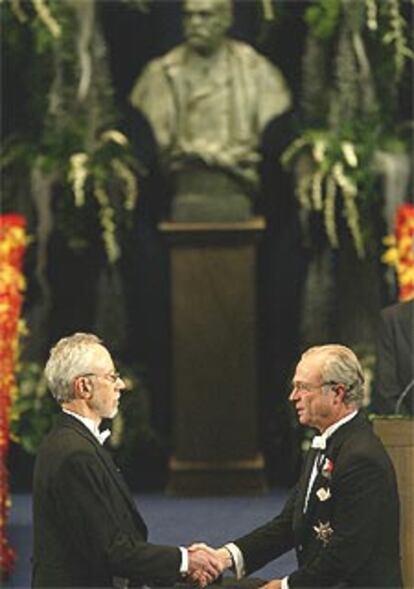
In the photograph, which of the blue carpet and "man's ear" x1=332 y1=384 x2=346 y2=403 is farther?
the blue carpet

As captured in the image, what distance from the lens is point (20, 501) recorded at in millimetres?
7195

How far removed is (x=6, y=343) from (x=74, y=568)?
2.08 m

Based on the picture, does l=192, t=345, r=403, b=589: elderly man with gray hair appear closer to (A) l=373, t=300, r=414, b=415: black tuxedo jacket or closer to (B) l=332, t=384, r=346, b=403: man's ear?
(B) l=332, t=384, r=346, b=403: man's ear

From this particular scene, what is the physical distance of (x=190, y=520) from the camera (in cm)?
655

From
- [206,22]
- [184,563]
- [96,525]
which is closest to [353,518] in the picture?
[184,563]

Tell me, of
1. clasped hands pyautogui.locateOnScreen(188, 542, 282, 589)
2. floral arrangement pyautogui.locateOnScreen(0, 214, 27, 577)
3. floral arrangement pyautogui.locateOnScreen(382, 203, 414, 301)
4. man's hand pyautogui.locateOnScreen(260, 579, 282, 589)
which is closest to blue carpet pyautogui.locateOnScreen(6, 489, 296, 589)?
floral arrangement pyautogui.locateOnScreen(0, 214, 27, 577)

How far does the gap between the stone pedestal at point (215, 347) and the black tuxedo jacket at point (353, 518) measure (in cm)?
343

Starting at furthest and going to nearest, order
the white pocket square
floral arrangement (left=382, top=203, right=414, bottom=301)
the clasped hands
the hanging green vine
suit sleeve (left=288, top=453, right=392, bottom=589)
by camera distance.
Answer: the hanging green vine, floral arrangement (left=382, top=203, right=414, bottom=301), the clasped hands, the white pocket square, suit sleeve (left=288, top=453, right=392, bottom=589)

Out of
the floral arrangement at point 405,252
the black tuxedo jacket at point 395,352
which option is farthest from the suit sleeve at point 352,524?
the floral arrangement at point 405,252

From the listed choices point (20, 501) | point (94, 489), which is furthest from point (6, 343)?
point (94, 489)

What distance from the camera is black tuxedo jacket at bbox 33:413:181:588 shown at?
370 cm

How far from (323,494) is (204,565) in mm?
345

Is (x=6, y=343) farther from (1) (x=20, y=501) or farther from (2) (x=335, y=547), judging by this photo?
(2) (x=335, y=547)

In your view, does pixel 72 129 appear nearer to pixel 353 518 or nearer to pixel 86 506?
pixel 86 506
